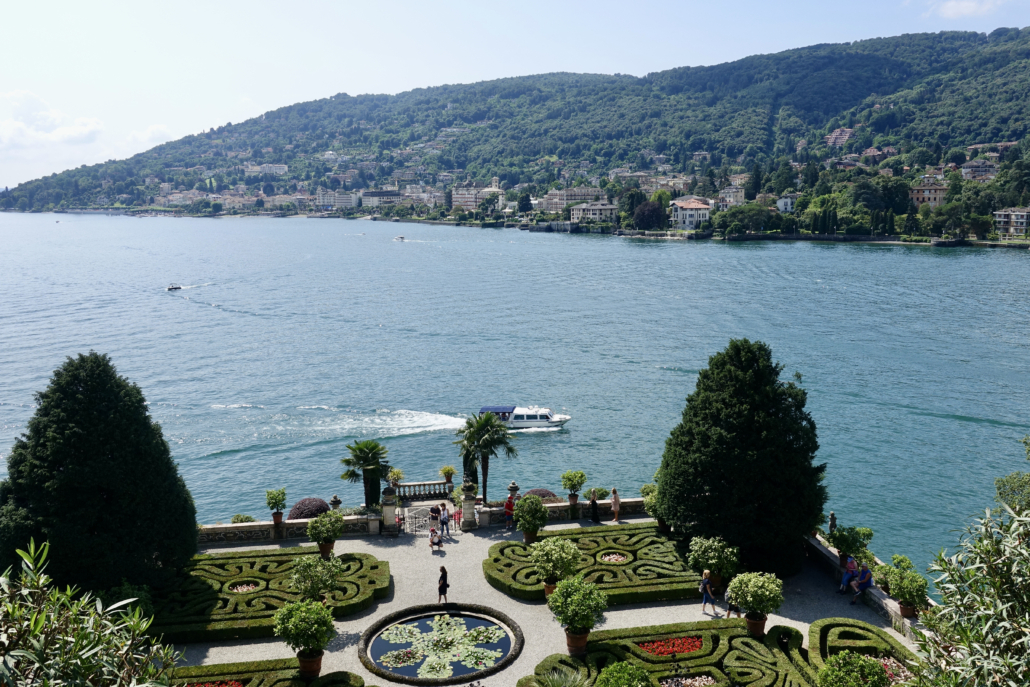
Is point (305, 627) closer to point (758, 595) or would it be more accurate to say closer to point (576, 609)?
point (576, 609)

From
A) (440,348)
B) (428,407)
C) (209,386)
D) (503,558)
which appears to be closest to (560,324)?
(440,348)

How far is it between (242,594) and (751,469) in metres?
17.0

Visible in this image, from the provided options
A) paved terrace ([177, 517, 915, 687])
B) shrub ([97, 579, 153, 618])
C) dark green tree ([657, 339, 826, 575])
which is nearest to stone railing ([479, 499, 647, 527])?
paved terrace ([177, 517, 915, 687])

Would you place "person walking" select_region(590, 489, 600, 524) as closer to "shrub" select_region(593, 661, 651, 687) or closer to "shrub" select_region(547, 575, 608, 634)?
"shrub" select_region(547, 575, 608, 634)

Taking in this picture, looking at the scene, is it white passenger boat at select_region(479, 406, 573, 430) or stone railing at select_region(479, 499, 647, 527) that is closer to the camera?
stone railing at select_region(479, 499, 647, 527)

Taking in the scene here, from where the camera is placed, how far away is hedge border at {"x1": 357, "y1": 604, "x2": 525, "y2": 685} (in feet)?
66.2

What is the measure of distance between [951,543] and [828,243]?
504 ft

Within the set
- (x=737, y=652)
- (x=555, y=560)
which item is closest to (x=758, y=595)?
(x=737, y=652)

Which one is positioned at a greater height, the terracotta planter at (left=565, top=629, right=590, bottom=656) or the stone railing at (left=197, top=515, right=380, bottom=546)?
the terracotta planter at (left=565, top=629, right=590, bottom=656)

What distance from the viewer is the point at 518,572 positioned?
85.0 ft

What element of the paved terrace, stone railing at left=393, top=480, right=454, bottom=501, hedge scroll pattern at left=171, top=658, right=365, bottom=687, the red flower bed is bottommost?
stone railing at left=393, top=480, right=454, bottom=501

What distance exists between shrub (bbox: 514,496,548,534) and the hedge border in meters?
5.05

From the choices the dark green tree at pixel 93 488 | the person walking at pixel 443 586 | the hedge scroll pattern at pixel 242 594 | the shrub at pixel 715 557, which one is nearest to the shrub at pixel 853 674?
the shrub at pixel 715 557

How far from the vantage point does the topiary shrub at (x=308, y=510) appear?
107ft
